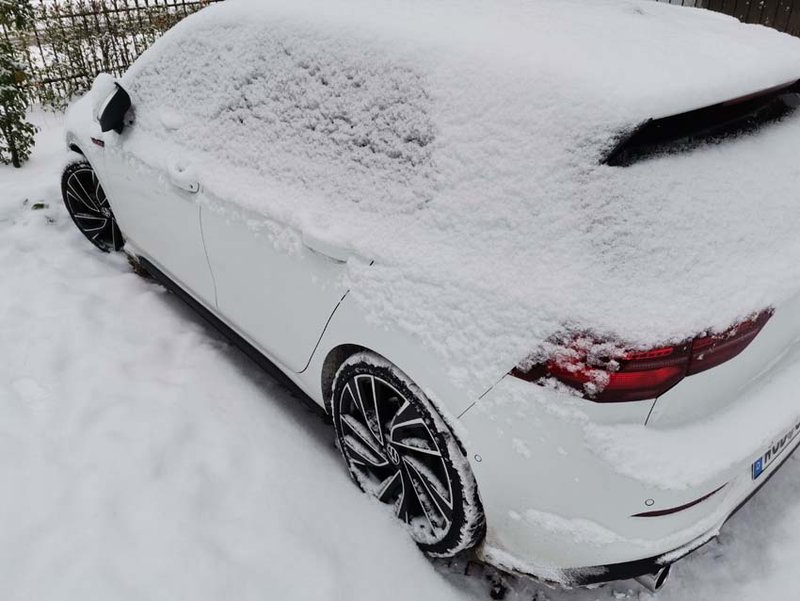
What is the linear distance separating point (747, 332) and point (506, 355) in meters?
0.63

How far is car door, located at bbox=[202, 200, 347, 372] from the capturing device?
2.20 m

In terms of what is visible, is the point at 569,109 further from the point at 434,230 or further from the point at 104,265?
the point at 104,265

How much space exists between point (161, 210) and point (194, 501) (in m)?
1.48

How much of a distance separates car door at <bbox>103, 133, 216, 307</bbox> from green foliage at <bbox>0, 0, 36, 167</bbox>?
2.13 m

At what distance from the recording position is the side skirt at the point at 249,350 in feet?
9.04

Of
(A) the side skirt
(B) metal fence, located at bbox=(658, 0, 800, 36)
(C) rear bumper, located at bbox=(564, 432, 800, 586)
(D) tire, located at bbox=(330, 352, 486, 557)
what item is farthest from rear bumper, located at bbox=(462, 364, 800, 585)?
(B) metal fence, located at bbox=(658, 0, 800, 36)

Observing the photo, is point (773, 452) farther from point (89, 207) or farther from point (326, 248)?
point (89, 207)

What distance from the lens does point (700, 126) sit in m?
1.70

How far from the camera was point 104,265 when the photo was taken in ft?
13.0

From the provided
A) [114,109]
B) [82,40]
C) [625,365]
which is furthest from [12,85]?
[625,365]

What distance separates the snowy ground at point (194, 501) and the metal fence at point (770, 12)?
6.38 metres

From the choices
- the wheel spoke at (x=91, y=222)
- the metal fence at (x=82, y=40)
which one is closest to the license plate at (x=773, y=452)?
the wheel spoke at (x=91, y=222)

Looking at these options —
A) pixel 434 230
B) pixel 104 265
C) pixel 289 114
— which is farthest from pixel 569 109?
Result: pixel 104 265

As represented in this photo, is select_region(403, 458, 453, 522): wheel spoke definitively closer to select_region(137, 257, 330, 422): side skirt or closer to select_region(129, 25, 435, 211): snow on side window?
select_region(137, 257, 330, 422): side skirt
